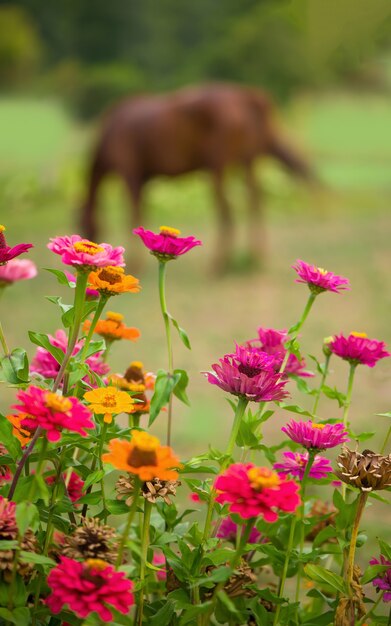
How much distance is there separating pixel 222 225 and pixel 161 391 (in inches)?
90.8

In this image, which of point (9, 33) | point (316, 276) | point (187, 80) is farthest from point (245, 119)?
point (316, 276)

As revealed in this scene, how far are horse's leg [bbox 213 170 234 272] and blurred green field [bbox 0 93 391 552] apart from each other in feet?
0.18

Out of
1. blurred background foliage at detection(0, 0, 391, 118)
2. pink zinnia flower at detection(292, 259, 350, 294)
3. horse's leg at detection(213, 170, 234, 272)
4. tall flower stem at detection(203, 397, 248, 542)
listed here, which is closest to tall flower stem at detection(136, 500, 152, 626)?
tall flower stem at detection(203, 397, 248, 542)

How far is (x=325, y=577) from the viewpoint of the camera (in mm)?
444

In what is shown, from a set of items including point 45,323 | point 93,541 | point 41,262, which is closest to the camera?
point 93,541

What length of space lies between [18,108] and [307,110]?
0.97m

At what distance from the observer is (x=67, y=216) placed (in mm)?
2898

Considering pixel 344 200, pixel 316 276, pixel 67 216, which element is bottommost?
pixel 316 276

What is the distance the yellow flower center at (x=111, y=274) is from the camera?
0.43 metres

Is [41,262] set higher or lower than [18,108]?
lower

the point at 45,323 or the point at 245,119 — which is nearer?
the point at 45,323

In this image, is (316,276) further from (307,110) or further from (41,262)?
(307,110)

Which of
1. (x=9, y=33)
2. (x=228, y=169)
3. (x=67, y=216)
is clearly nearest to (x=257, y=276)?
(x=228, y=169)

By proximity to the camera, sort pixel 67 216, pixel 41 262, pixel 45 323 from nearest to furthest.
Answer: pixel 45 323 → pixel 41 262 → pixel 67 216
